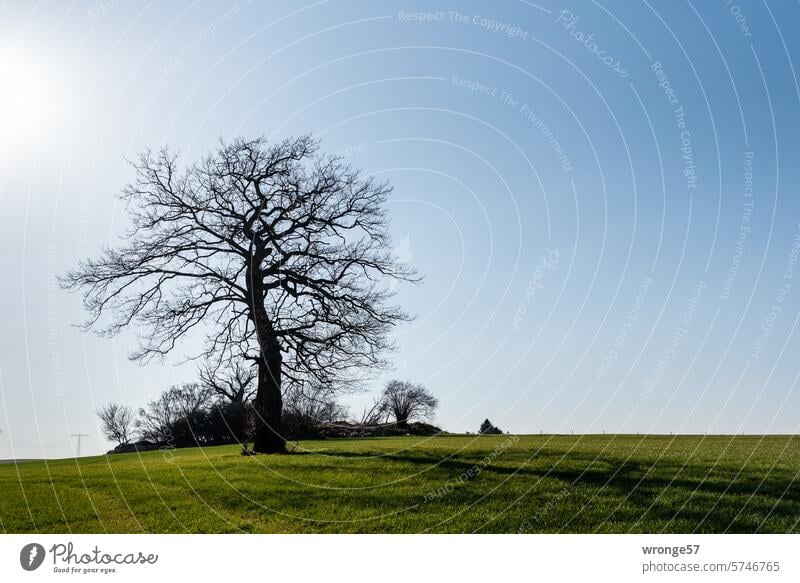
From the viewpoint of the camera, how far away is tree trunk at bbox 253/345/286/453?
26.6 metres

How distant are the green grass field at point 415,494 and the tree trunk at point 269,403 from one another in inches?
75.2

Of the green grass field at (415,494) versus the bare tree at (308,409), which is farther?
the bare tree at (308,409)

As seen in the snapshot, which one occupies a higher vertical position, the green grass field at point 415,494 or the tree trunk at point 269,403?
the tree trunk at point 269,403

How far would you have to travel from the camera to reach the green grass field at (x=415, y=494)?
15734mm

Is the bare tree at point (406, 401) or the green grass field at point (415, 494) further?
the bare tree at point (406, 401)

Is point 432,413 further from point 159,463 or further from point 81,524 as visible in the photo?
point 81,524

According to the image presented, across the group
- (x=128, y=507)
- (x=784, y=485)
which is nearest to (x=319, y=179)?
(x=128, y=507)

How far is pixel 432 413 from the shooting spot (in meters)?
29.8

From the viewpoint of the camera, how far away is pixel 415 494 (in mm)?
18047

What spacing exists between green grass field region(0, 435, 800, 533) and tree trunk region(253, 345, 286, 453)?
1.91 m

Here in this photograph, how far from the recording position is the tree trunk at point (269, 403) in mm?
26641
